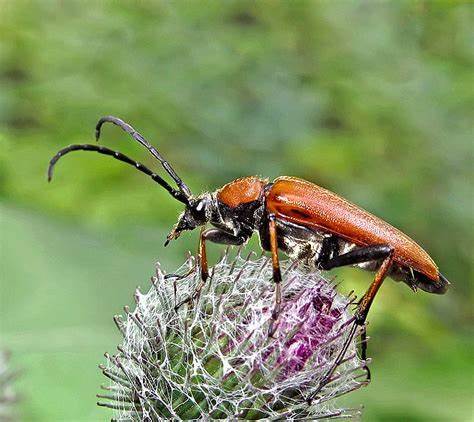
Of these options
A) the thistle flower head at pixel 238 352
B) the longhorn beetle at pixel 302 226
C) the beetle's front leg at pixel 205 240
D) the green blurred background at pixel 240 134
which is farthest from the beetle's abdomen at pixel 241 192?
the green blurred background at pixel 240 134

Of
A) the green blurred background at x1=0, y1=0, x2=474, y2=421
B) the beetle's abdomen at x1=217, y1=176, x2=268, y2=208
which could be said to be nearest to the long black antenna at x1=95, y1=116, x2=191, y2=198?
the beetle's abdomen at x1=217, y1=176, x2=268, y2=208

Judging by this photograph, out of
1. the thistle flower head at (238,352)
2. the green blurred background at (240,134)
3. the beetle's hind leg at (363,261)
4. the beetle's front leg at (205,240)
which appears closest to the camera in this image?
the thistle flower head at (238,352)

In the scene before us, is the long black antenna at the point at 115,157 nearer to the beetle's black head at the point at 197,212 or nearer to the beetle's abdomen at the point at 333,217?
the beetle's black head at the point at 197,212

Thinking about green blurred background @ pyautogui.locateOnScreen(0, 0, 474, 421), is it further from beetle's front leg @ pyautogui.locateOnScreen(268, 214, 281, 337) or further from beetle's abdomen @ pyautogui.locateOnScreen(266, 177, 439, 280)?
beetle's front leg @ pyautogui.locateOnScreen(268, 214, 281, 337)

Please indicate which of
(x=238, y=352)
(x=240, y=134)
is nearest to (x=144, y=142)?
(x=238, y=352)

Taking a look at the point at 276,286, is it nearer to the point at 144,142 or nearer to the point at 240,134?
the point at 144,142

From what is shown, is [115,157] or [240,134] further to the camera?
[240,134]

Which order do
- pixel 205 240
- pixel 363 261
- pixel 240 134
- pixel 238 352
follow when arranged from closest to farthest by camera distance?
pixel 238 352 < pixel 363 261 < pixel 205 240 < pixel 240 134
